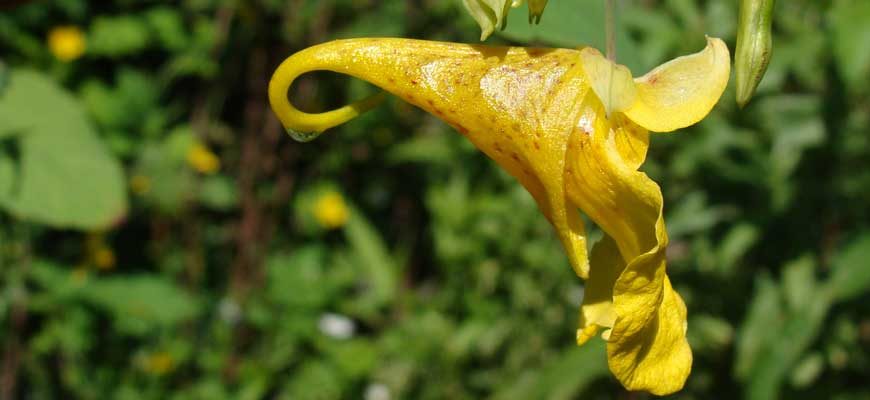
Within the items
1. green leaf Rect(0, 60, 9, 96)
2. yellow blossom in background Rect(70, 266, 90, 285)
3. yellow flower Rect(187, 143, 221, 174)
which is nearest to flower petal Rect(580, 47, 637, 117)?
green leaf Rect(0, 60, 9, 96)

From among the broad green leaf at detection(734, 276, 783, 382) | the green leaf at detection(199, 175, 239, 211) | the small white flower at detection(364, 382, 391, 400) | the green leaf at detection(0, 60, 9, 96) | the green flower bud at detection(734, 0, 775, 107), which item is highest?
the green leaf at detection(199, 175, 239, 211)

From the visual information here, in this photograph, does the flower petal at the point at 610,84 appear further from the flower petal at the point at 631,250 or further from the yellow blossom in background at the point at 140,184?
the yellow blossom in background at the point at 140,184

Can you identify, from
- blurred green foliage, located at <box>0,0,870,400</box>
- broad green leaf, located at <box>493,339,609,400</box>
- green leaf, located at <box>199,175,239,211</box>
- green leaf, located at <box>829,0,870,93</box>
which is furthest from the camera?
green leaf, located at <box>199,175,239,211</box>

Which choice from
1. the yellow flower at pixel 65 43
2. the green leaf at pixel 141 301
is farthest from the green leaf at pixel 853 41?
the yellow flower at pixel 65 43

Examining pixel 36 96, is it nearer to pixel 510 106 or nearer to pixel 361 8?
pixel 510 106

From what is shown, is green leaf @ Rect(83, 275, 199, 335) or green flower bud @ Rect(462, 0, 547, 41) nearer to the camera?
A: green flower bud @ Rect(462, 0, 547, 41)

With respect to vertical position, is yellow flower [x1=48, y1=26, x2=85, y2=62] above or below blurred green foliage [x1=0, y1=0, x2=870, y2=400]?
above

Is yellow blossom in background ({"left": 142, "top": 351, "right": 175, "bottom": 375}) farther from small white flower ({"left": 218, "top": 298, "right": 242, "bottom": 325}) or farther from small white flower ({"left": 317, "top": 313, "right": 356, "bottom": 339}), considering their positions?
small white flower ({"left": 317, "top": 313, "right": 356, "bottom": 339})

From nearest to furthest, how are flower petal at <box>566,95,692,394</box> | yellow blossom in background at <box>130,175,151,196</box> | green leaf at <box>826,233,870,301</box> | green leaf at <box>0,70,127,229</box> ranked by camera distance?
1. flower petal at <box>566,95,692,394</box>
2. green leaf at <box>0,70,127,229</box>
3. green leaf at <box>826,233,870,301</box>
4. yellow blossom in background at <box>130,175,151,196</box>
